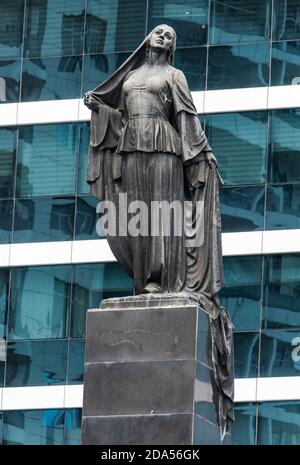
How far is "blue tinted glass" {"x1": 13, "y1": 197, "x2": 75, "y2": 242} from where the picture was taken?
54344 mm

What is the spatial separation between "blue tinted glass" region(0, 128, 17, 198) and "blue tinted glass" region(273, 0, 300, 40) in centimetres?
588

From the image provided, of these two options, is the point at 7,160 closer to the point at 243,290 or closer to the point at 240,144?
the point at 240,144

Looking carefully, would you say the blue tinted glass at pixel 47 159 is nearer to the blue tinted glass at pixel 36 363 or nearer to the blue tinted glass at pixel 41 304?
the blue tinted glass at pixel 41 304

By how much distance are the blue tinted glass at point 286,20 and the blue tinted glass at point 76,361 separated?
7.32m

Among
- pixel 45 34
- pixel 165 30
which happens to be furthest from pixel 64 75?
pixel 165 30

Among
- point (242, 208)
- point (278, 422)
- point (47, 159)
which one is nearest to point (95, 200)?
point (47, 159)

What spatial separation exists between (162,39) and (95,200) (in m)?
21.5

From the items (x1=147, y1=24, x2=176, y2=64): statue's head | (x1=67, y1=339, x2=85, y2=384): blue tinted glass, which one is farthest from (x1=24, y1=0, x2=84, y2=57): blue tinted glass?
(x1=147, y1=24, x2=176, y2=64): statue's head

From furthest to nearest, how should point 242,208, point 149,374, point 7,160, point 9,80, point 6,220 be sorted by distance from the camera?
point 9,80 < point 7,160 < point 6,220 < point 242,208 < point 149,374

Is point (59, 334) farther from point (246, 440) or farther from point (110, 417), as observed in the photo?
point (110, 417)

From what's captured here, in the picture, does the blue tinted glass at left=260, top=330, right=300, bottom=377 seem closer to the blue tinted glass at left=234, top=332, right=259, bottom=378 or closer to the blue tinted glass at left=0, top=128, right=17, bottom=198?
the blue tinted glass at left=234, top=332, right=259, bottom=378

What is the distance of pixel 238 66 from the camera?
5394 cm

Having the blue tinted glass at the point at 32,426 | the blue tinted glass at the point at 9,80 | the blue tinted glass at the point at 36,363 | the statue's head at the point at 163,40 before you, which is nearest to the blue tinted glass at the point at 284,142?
the blue tinted glass at the point at 36,363

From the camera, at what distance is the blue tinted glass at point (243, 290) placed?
172 feet
